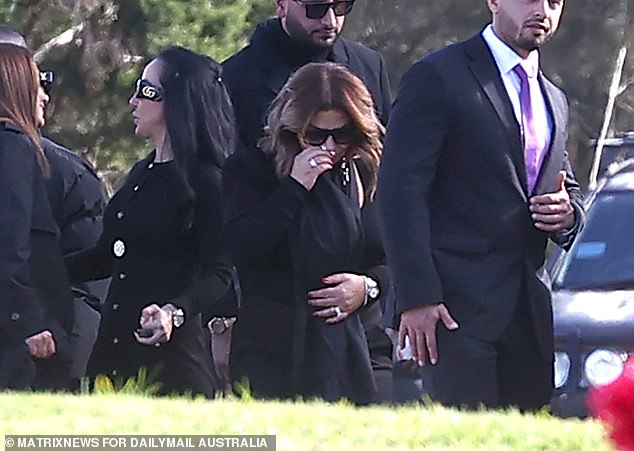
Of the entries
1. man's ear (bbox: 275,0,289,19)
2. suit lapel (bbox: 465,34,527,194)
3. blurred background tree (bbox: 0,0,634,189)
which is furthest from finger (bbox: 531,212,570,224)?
blurred background tree (bbox: 0,0,634,189)

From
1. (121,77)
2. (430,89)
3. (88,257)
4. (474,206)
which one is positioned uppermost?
(430,89)

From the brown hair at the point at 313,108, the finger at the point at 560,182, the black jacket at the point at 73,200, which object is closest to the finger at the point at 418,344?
the finger at the point at 560,182

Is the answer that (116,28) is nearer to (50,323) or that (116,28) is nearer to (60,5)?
(60,5)

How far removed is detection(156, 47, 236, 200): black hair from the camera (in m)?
6.49

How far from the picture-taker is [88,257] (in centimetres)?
675

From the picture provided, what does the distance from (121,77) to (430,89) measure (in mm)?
14476

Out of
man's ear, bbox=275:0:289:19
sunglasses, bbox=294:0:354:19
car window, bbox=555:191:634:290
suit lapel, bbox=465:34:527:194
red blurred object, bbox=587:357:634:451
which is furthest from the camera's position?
car window, bbox=555:191:634:290

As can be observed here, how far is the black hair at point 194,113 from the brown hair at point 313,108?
286mm

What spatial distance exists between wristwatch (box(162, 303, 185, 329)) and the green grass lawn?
1.68 metres

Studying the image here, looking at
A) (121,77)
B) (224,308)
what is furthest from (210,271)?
(121,77)

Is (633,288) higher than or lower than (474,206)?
lower

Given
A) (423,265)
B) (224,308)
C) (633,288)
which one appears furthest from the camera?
(633,288)

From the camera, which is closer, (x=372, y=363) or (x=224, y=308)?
(x=372, y=363)

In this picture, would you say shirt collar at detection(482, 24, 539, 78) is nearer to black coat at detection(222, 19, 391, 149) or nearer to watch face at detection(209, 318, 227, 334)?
black coat at detection(222, 19, 391, 149)
